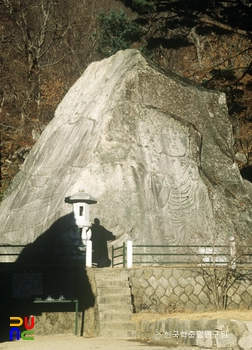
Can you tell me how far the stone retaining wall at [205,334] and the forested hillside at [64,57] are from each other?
13.1 m

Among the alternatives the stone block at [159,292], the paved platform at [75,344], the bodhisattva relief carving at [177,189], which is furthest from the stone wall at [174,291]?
the bodhisattva relief carving at [177,189]

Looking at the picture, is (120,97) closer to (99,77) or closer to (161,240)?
(99,77)

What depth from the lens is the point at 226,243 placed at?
1969 cm

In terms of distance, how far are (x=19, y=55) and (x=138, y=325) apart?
2590 cm

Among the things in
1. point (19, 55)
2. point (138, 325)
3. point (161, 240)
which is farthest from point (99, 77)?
point (19, 55)

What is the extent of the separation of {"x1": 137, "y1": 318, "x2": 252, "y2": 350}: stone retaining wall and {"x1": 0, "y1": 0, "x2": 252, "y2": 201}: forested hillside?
1315 cm

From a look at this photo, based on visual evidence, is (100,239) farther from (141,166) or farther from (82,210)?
(141,166)

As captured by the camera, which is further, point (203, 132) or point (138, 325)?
point (203, 132)

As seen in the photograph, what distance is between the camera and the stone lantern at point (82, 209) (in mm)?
18000

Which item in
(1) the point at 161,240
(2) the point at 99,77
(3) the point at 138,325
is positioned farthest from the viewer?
(2) the point at 99,77

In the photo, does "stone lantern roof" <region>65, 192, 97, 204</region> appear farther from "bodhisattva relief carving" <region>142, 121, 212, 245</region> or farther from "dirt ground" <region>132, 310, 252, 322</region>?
"dirt ground" <region>132, 310, 252, 322</region>

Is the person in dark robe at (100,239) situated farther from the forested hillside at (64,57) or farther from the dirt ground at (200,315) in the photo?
the forested hillside at (64,57)

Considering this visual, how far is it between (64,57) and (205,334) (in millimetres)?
31483

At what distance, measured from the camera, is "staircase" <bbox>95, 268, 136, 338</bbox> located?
14.3m
